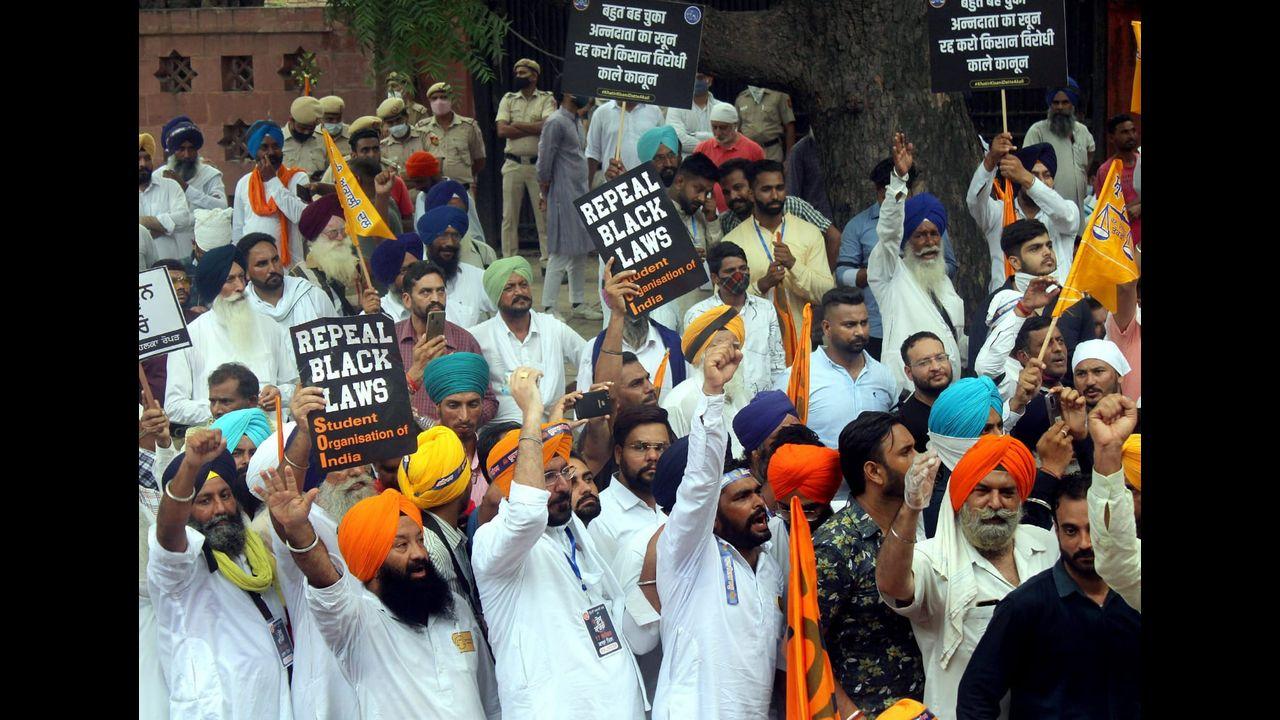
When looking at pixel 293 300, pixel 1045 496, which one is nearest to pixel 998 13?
pixel 1045 496

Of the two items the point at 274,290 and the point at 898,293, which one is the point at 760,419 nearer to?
the point at 898,293

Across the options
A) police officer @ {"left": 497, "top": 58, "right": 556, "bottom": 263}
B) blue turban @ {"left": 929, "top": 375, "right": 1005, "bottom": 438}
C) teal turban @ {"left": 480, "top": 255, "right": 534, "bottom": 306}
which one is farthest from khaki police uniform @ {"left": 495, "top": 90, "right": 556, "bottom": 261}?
blue turban @ {"left": 929, "top": 375, "right": 1005, "bottom": 438}

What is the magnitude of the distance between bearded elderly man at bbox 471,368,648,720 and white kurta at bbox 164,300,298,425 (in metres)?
2.69

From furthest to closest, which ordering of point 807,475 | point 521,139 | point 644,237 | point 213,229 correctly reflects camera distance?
point 521,139 → point 213,229 → point 644,237 → point 807,475

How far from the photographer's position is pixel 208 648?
223 inches

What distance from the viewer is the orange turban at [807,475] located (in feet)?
19.0

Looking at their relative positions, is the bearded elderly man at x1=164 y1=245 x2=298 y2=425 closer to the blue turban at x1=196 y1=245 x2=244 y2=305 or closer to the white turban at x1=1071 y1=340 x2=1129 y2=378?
the blue turban at x1=196 y1=245 x2=244 y2=305

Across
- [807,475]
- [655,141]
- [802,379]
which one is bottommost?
[807,475]

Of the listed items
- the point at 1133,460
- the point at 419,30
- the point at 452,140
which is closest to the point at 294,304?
the point at 419,30

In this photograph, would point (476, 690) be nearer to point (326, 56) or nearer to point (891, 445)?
point (891, 445)

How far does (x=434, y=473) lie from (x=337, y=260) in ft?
13.7

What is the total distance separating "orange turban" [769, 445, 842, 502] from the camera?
5777mm

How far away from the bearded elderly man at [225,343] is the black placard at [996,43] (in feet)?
11.8

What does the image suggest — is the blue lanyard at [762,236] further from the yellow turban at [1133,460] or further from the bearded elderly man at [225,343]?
the yellow turban at [1133,460]
